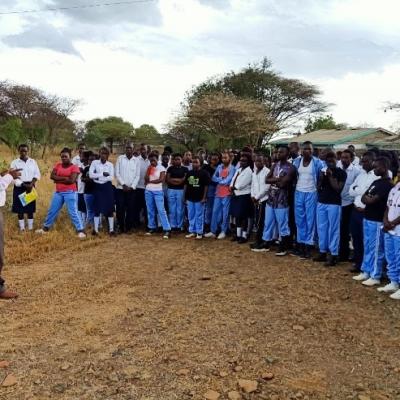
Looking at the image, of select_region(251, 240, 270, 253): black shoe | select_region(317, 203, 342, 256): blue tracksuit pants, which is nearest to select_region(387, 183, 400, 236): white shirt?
select_region(317, 203, 342, 256): blue tracksuit pants

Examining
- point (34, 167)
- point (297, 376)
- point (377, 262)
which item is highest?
point (34, 167)

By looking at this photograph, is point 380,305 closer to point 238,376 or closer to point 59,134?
point 238,376

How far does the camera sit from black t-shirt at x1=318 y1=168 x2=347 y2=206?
6411mm

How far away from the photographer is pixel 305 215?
Result: 696 centimetres

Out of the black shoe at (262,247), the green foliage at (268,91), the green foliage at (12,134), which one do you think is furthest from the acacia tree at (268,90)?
the black shoe at (262,247)

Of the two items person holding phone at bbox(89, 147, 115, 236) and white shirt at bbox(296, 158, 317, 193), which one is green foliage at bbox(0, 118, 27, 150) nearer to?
person holding phone at bbox(89, 147, 115, 236)

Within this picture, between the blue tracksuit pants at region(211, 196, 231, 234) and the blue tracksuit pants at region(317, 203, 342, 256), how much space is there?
2083 millimetres

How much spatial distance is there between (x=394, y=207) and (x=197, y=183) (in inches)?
155

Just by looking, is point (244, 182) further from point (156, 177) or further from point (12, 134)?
point (12, 134)

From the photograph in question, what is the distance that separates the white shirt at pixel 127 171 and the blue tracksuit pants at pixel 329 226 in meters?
3.68

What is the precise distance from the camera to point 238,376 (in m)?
3.53

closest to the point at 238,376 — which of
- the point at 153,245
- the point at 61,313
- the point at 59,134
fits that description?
the point at 61,313

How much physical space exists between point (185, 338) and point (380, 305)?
2.26m

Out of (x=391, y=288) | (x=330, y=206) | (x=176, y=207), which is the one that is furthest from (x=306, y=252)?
(x=176, y=207)
